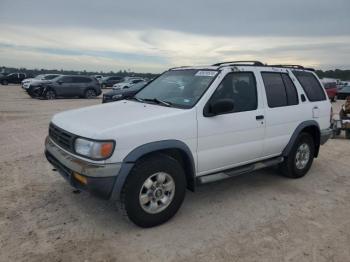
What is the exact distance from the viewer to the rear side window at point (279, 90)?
4.91 m

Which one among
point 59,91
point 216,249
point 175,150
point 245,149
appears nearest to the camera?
point 216,249

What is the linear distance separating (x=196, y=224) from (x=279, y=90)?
2.57 m

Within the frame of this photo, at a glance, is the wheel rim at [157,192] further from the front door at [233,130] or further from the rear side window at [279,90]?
the rear side window at [279,90]

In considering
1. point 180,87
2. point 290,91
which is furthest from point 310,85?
point 180,87

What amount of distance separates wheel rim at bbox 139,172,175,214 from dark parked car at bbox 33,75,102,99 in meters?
19.7

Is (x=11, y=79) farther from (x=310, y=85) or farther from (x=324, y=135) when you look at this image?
(x=324, y=135)

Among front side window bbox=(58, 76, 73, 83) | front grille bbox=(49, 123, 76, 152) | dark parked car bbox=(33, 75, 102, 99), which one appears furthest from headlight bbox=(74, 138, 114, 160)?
front side window bbox=(58, 76, 73, 83)

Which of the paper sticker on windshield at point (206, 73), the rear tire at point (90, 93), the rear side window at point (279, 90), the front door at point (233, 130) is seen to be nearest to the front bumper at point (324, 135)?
the rear side window at point (279, 90)

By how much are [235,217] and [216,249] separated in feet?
2.68

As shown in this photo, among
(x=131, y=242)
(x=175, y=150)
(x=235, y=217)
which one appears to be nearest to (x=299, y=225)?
(x=235, y=217)

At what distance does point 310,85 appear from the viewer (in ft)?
19.0

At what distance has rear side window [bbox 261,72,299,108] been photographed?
4.91 m

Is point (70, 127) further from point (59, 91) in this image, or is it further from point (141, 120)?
point (59, 91)

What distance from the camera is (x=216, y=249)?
3311 millimetres
